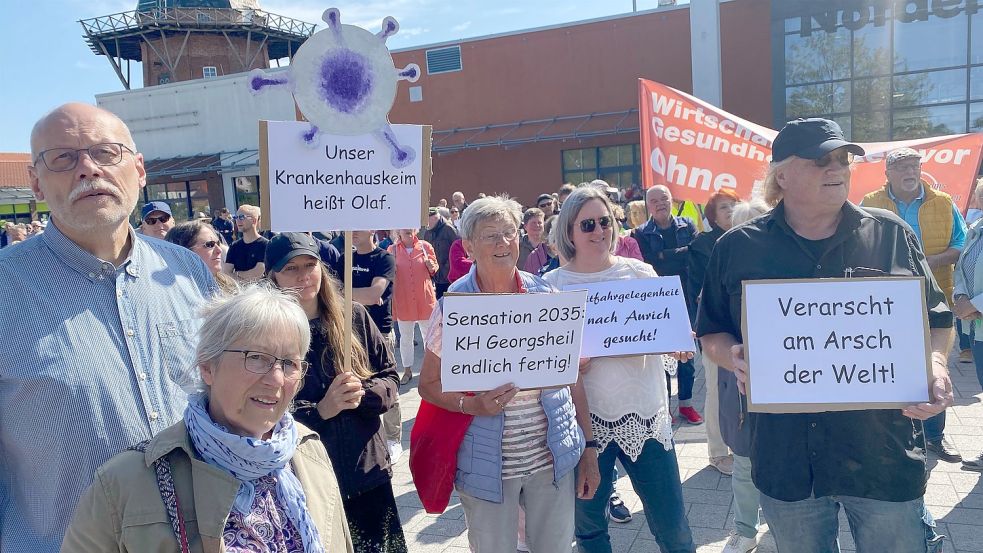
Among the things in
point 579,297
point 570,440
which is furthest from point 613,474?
point 579,297

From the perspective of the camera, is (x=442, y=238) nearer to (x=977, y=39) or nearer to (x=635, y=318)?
(x=635, y=318)

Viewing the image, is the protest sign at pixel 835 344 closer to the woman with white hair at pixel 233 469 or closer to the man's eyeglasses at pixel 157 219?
the woman with white hair at pixel 233 469

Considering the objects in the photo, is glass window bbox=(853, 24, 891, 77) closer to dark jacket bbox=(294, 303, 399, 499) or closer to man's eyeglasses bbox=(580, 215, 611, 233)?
man's eyeglasses bbox=(580, 215, 611, 233)

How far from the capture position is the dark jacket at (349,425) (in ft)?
8.75

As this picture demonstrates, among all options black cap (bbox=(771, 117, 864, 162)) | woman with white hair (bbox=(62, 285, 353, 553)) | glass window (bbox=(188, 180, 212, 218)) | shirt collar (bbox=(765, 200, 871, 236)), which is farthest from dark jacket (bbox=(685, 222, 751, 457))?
glass window (bbox=(188, 180, 212, 218))

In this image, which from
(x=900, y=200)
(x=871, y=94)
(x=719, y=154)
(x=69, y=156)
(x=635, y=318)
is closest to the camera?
(x=69, y=156)

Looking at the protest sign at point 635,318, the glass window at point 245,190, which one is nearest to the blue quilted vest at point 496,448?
the protest sign at point 635,318

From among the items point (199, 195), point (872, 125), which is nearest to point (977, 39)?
point (872, 125)

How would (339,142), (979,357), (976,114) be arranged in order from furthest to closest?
(976,114), (979,357), (339,142)

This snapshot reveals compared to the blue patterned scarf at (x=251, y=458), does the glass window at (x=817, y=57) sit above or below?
above

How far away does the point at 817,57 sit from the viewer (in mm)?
18141

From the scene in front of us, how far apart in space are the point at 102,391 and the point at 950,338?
2.73 m

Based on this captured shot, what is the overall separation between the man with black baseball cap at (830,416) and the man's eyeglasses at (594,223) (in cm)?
81

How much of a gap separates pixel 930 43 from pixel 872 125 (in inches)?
96.2
